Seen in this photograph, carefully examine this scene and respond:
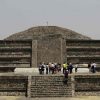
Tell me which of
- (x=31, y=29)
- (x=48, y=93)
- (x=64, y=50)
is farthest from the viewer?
(x=31, y=29)

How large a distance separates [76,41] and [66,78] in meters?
8.21

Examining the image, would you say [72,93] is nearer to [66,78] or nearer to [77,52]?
[66,78]

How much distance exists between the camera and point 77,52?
3142 cm

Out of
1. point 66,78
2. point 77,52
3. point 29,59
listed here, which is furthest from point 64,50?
point 66,78

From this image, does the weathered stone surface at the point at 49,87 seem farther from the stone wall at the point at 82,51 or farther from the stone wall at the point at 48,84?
the stone wall at the point at 82,51

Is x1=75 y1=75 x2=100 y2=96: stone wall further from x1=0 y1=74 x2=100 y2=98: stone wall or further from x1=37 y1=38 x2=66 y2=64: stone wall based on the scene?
x1=37 y1=38 x2=66 y2=64: stone wall

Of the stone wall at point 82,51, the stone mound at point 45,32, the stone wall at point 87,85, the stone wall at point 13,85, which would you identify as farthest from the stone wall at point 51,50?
the stone wall at point 13,85

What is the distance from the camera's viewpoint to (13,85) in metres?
24.3

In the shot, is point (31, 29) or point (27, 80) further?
point (31, 29)

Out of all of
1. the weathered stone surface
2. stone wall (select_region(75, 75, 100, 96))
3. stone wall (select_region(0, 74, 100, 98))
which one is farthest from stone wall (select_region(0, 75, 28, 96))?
stone wall (select_region(75, 75, 100, 96))

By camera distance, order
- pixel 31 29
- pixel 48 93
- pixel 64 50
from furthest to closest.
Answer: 1. pixel 31 29
2. pixel 64 50
3. pixel 48 93

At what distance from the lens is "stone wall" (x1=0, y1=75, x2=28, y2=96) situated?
24.2 m

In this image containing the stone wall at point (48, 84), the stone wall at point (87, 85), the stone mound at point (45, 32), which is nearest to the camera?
the stone wall at point (48, 84)

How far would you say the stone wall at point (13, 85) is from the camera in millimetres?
24203
